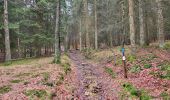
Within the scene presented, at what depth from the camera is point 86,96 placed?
11.9 metres

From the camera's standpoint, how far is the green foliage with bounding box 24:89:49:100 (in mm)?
11000

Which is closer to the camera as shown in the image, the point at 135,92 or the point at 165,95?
the point at 165,95

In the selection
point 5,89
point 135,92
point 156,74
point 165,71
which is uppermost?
point 165,71

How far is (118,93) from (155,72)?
316 centimetres

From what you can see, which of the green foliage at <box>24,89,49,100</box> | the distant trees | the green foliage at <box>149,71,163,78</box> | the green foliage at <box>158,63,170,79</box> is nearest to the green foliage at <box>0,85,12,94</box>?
the green foliage at <box>24,89,49,100</box>

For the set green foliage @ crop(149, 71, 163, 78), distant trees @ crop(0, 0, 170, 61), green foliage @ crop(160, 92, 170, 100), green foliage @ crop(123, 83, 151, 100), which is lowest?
green foliage @ crop(123, 83, 151, 100)

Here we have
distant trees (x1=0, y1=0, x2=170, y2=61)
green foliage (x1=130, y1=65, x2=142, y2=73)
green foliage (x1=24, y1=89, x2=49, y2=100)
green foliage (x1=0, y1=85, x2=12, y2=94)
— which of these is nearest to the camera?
green foliage (x1=24, y1=89, x2=49, y2=100)

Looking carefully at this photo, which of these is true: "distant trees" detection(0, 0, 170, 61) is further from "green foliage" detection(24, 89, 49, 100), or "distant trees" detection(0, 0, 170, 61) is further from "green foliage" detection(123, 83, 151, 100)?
"green foliage" detection(24, 89, 49, 100)

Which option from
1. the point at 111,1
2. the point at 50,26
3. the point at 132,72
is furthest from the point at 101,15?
the point at 132,72

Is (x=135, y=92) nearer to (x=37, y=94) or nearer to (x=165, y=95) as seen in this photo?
(x=165, y=95)

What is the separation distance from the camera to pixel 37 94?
11.3 metres

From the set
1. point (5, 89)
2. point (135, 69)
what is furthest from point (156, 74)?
point (5, 89)

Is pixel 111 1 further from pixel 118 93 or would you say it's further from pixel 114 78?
pixel 118 93

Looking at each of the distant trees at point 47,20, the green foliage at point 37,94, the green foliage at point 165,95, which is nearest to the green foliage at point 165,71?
the green foliage at point 165,95
